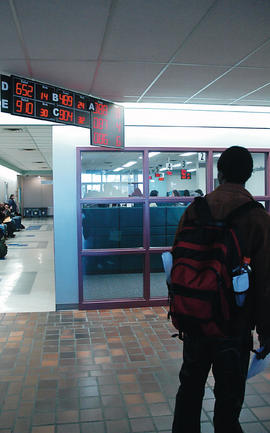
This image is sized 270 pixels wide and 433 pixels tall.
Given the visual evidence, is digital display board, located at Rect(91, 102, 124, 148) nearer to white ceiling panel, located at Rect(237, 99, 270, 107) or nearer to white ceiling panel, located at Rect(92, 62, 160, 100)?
white ceiling panel, located at Rect(92, 62, 160, 100)

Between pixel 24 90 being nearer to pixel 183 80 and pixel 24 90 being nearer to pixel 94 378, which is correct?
pixel 183 80

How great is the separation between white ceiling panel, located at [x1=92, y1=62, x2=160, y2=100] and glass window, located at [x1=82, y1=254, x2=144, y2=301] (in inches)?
89.2

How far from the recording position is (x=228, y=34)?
104 inches

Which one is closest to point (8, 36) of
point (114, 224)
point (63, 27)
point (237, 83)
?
point (63, 27)

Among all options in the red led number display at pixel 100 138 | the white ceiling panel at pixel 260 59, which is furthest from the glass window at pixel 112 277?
the white ceiling panel at pixel 260 59

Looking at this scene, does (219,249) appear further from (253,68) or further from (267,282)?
(253,68)

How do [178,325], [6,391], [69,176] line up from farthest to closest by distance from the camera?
1. [69,176]
2. [6,391]
3. [178,325]

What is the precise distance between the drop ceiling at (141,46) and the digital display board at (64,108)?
16cm

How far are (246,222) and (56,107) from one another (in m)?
2.45

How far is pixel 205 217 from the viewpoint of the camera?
5.38ft

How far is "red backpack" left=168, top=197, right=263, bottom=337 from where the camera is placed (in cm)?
155

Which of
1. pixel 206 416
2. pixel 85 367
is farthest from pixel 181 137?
pixel 206 416

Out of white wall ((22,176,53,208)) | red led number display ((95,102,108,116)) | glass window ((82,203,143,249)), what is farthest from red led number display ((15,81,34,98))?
white wall ((22,176,53,208))

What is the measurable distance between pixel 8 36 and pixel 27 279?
469cm
